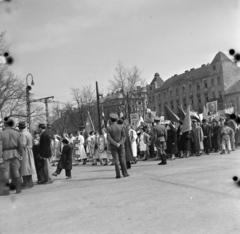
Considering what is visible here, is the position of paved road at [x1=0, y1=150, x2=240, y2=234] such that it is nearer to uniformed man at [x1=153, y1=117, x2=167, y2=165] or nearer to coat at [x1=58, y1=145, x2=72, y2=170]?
coat at [x1=58, y1=145, x2=72, y2=170]

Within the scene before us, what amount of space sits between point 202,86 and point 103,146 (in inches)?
2479

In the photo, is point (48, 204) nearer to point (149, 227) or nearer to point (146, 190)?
point (146, 190)

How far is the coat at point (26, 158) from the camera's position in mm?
8352

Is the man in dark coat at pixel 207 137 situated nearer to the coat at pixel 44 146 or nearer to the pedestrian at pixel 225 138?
the pedestrian at pixel 225 138

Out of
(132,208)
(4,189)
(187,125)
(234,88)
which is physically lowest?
(132,208)

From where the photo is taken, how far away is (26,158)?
27.6 feet

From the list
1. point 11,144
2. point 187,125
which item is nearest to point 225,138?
point 187,125

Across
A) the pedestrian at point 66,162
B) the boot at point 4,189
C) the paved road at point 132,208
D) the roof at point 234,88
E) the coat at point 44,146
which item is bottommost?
the paved road at point 132,208

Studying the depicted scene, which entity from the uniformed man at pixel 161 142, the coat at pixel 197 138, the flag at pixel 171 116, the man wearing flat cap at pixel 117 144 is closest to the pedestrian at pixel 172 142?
the flag at pixel 171 116

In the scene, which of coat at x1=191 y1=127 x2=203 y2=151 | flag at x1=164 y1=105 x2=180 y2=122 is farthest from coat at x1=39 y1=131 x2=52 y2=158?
coat at x1=191 y1=127 x2=203 y2=151

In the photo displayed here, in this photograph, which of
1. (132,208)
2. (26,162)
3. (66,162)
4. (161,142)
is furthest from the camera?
(161,142)

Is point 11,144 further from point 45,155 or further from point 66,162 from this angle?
point 66,162

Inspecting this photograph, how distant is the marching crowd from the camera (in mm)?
7660

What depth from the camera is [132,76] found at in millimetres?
30359
